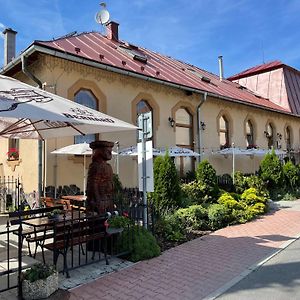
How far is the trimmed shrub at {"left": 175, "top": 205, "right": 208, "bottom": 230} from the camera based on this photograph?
8578 millimetres

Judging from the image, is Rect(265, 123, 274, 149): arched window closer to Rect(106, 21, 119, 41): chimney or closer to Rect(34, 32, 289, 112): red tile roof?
Rect(34, 32, 289, 112): red tile roof

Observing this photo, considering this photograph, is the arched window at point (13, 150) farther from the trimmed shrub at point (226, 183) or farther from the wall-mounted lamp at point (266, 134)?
the wall-mounted lamp at point (266, 134)

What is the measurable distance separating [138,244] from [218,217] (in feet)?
11.3

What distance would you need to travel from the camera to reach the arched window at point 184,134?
1488 cm

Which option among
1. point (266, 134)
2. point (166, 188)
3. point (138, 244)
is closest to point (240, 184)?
point (166, 188)

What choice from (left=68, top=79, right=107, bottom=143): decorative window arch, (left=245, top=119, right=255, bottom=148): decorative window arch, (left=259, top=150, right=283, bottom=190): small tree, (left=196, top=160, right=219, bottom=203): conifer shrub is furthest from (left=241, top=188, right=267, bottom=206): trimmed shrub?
(left=245, top=119, right=255, bottom=148): decorative window arch

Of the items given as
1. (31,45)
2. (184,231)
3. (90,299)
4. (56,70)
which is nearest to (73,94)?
(56,70)

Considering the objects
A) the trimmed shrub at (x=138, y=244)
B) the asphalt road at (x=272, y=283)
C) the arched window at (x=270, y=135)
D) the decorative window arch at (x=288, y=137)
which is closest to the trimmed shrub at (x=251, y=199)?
the asphalt road at (x=272, y=283)

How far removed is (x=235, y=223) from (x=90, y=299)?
593 centimetres

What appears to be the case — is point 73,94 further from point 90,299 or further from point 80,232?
point 90,299

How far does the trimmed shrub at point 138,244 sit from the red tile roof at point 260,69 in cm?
2177

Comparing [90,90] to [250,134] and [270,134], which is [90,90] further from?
[270,134]

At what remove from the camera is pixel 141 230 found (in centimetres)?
624

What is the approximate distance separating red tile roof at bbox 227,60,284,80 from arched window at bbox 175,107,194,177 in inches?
490
